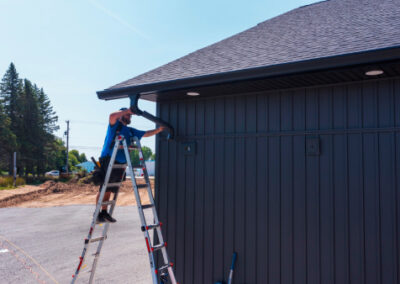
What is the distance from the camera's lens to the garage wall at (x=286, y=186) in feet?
11.6

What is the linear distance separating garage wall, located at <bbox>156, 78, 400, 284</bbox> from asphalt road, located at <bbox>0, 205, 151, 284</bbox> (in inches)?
82.0

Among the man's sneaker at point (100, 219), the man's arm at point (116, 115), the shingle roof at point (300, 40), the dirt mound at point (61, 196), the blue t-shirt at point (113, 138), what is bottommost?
the dirt mound at point (61, 196)

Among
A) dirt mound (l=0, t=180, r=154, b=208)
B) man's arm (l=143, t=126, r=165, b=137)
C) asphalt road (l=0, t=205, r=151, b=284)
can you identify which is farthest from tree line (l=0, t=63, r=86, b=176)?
man's arm (l=143, t=126, r=165, b=137)

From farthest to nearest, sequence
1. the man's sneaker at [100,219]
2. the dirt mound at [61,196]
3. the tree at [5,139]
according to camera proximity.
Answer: the tree at [5,139]
the dirt mound at [61,196]
the man's sneaker at [100,219]

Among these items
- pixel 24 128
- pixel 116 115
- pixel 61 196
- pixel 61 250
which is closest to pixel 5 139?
pixel 24 128

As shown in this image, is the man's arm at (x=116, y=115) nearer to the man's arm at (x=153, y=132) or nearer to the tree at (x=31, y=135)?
the man's arm at (x=153, y=132)

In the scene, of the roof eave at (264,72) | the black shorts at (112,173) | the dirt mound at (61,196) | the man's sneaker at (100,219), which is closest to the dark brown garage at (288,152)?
the roof eave at (264,72)

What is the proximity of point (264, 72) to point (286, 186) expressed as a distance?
1.49 meters

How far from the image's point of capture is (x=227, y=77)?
3619mm

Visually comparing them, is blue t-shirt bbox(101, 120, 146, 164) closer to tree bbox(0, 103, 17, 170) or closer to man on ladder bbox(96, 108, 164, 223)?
man on ladder bbox(96, 108, 164, 223)

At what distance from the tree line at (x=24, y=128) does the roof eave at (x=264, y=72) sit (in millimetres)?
34246

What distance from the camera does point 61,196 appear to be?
21297 millimetres

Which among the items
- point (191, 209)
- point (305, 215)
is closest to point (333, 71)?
point (305, 215)

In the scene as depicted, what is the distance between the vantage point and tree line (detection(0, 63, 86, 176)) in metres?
34.4
